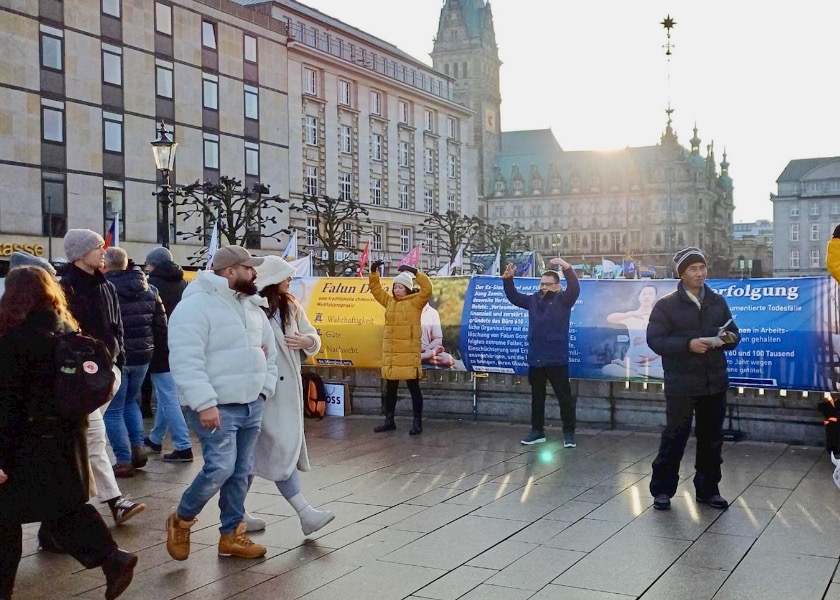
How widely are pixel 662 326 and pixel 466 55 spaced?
129121 mm

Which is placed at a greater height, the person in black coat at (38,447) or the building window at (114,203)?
the building window at (114,203)

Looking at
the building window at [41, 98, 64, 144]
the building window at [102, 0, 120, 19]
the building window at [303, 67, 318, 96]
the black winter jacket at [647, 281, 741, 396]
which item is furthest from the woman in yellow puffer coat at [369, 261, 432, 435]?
the building window at [303, 67, 318, 96]

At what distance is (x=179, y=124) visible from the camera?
157 feet

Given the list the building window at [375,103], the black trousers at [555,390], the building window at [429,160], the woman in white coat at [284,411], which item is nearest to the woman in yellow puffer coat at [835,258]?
the black trousers at [555,390]

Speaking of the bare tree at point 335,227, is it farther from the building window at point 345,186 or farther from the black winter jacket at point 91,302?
the black winter jacket at point 91,302

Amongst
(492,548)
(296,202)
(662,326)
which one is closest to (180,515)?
(492,548)

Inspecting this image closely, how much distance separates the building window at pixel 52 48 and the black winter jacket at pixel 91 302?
1523 inches

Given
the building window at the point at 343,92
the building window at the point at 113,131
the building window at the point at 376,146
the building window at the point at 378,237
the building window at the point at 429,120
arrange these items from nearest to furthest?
the building window at the point at 113,131 < the building window at the point at 343,92 < the building window at the point at 376,146 < the building window at the point at 378,237 < the building window at the point at 429,120

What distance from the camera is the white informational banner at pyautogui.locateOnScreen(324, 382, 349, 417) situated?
1203cm

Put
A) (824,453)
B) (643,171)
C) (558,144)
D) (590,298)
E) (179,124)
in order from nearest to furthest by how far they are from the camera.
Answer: (824,453)
(590,298)
(179,124)
(643,171)
(558,144)

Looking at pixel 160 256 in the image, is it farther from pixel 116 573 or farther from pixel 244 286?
pixel 116 573

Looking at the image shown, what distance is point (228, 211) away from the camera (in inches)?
1348

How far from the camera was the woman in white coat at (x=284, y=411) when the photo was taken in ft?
19.5

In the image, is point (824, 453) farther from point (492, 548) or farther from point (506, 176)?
point (506, 176)
